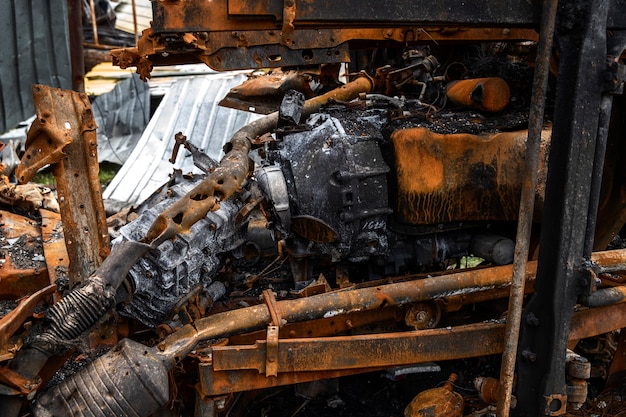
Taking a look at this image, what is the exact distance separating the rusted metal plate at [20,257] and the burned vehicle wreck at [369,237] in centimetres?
42

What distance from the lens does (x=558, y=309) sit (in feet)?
7.92

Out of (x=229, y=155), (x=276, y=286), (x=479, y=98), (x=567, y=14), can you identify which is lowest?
(x=276, y=286)

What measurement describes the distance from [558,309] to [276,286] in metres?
1.52

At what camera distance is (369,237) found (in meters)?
2.92

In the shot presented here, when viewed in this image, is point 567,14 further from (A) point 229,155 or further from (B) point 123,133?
(B) point 123,133

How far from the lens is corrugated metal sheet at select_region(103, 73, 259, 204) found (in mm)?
7457

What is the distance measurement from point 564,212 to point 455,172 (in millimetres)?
681

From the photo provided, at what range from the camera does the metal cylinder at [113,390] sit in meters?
2.28

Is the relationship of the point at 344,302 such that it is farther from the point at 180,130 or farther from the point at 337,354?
the point at 180,130

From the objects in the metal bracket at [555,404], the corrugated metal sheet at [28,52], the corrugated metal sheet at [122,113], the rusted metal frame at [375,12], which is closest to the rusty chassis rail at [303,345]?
the metal bracket at [555,404]

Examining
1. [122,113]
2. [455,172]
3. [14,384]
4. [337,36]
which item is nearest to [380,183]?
[455,172]

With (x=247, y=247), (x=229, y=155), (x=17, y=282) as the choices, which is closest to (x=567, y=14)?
(x=229, y=155)

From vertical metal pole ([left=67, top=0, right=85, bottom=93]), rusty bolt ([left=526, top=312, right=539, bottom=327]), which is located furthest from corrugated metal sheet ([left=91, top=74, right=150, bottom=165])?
rusty bolt ([left=526, top=312, right=539, bottom=327])

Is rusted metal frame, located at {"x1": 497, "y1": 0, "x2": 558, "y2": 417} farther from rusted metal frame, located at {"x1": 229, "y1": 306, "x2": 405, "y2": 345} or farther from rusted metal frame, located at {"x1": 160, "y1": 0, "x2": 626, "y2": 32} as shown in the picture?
rusted metal frame, located at {"x1": 229, "y1": 306, "x2": 405, "y2": 345}
